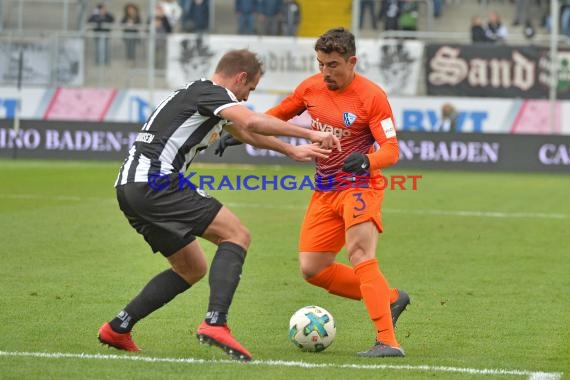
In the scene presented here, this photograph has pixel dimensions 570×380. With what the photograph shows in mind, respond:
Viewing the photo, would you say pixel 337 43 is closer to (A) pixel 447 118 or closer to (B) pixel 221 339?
(B) pixel 221 339

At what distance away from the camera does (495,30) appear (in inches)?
1254

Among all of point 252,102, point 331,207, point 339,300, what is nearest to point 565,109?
point 252,102

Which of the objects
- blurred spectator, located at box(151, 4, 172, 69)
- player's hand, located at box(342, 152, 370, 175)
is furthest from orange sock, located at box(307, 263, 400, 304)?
blurred spectator, located at box(151, 4, 172, 69)

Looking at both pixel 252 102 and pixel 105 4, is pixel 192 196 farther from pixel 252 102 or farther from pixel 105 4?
pixel 105 4

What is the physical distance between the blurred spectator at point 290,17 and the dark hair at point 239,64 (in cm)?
2468

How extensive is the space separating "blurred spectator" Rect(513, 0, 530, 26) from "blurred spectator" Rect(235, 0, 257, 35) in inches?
295

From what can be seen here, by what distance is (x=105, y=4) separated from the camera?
1363 inches

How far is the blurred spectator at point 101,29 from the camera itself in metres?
31.4

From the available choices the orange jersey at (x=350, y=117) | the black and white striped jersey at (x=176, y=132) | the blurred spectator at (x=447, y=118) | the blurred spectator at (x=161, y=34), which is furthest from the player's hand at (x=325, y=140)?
the blurred spectator at (x=161, y=34)

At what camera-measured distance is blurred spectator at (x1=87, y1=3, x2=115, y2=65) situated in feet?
103

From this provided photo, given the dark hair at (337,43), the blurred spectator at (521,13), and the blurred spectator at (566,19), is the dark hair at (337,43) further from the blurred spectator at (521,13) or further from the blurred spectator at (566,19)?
the blurred spectator at (521,13)

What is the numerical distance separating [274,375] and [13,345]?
6.22 ft

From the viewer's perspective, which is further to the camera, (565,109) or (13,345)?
(565,109)

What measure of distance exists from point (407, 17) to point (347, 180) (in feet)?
80.6
